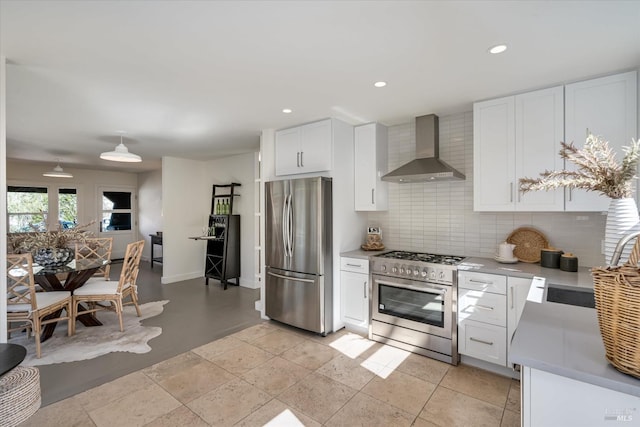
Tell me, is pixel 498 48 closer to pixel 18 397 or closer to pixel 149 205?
pixel 18 397

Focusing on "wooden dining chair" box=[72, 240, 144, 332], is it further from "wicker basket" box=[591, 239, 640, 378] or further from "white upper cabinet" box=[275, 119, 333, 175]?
"wicker basket" box=[591, 239, 640, 378]

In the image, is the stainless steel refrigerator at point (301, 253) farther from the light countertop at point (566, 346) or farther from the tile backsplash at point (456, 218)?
the light countertop at point (566, 346)

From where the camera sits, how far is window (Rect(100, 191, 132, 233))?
837cm

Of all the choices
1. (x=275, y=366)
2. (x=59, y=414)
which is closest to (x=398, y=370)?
(x=275, y=366)

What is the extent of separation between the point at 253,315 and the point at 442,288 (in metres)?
2.56

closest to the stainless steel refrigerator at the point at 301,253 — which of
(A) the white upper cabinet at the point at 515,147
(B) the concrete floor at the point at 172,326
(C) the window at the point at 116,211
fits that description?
(B) the concrete floor at the point at 172,326

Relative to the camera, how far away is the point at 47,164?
7133 mm

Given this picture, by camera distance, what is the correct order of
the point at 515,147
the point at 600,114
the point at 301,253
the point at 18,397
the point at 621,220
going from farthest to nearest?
1. the point at 301,253
2. the point at 515,147
3. the point at 600,114
4. the point at 18,397
5. the point at 621,220

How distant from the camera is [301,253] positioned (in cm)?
351

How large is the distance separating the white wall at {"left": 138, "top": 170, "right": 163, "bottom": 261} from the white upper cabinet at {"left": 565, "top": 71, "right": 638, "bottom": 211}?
8.48 metres

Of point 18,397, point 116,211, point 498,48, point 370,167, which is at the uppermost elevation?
point 498,48

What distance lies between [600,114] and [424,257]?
188 centimetres

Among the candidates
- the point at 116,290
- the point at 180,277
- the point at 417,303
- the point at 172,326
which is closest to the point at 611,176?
the point at 417,303

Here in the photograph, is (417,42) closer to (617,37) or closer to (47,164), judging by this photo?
(617,37)
